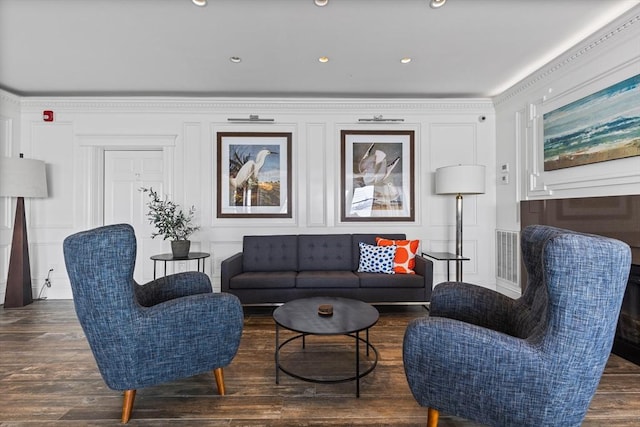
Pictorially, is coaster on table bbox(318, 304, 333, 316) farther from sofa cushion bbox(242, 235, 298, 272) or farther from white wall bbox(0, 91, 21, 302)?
white wall bbox(0, 91, 21, 302)

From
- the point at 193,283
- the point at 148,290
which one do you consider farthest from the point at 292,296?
the point at 148,290

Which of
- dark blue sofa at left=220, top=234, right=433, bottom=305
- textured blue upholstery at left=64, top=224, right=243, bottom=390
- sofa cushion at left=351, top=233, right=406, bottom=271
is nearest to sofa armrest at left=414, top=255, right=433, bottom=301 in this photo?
dark blue sofa at left=220, top=234, right=433, bottom=305

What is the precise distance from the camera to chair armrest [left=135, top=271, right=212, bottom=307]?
6.76 ft

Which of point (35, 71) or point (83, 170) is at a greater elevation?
point (35, 71)

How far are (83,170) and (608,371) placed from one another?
5566 mm

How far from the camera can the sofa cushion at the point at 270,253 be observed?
3.61m

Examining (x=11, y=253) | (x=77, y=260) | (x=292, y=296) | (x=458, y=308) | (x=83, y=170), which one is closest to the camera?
(x=77, y=260)

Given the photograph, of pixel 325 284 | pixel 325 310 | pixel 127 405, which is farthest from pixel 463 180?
pixel 127 405

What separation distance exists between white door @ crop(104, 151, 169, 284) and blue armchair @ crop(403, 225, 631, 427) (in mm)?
3751

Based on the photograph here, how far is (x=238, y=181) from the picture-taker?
3.96 metres

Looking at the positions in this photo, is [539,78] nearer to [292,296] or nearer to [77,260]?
[292,296]

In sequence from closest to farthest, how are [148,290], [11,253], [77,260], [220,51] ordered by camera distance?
1. [77,260]
2. [148,290]
3. [220,51]
4. [11,253]

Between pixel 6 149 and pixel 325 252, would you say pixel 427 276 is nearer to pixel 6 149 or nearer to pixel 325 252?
pixel 325 252

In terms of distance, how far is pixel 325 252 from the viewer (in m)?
3.68
